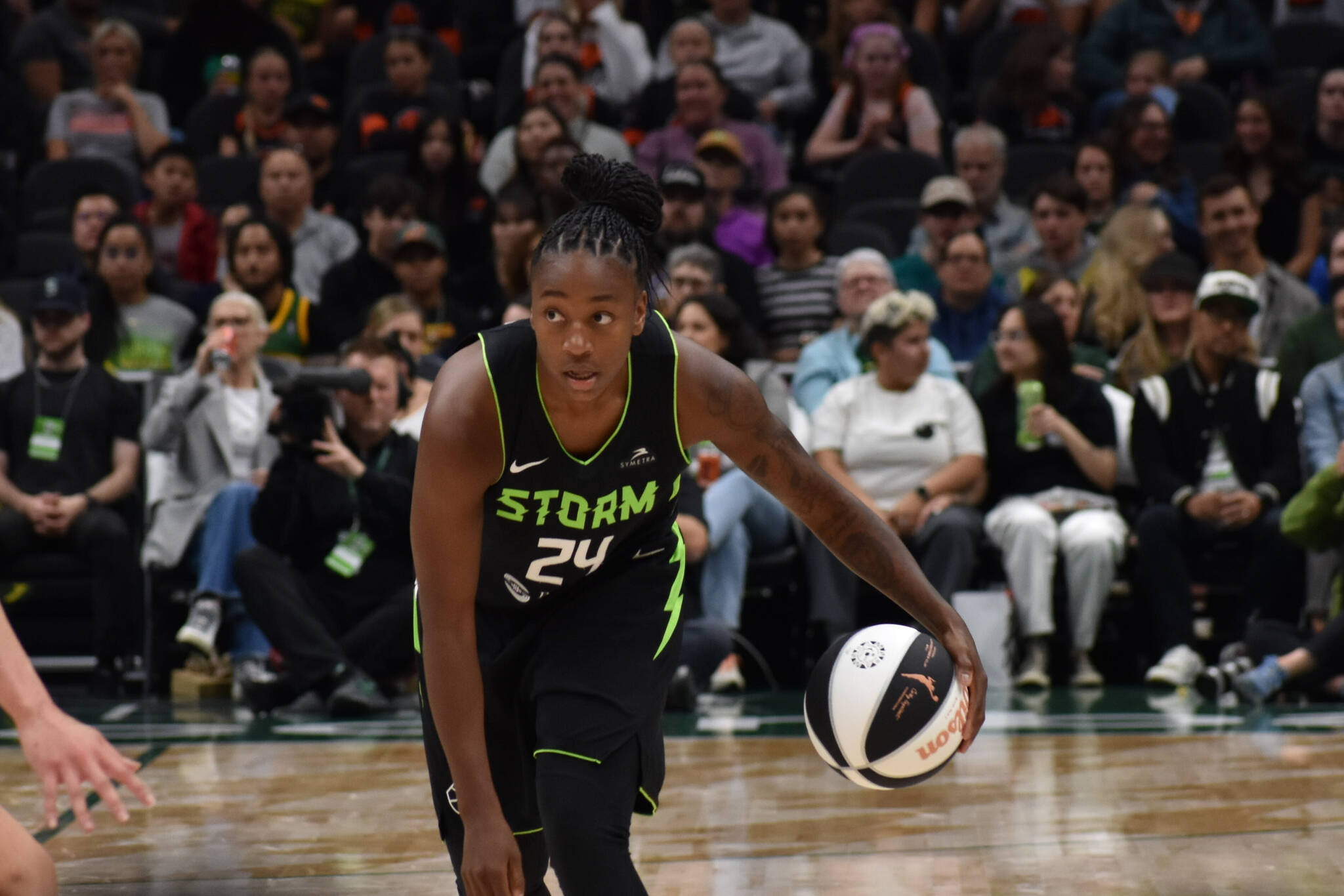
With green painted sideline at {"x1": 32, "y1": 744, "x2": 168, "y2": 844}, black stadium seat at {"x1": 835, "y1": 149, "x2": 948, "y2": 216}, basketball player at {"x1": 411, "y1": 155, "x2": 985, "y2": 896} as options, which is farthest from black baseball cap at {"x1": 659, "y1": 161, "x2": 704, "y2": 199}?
basketball player at {"x1": 411, "y1": 155, "x2": 985, "y2": 896}

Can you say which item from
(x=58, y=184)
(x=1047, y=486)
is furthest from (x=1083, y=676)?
(x=58, y=184)

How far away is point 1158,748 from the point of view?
5621mm

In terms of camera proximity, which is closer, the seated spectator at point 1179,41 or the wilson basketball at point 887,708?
the wilson basketball at point 887,708

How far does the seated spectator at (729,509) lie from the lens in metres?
7.22

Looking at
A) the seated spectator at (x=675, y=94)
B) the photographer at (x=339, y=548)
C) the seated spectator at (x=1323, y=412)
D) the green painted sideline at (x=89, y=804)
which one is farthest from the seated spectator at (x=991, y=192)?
the green painted sideline at (x=89, y=804)

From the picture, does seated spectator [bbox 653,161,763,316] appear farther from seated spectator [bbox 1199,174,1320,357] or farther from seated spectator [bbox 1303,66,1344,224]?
seated spectator [bbox 1303,66,1344,224]

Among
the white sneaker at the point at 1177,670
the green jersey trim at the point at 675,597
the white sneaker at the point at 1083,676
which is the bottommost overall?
the white sneaker at the point at 1083,676

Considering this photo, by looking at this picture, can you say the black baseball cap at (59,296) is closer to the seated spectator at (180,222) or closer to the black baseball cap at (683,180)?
the seated spectator at (180,222)

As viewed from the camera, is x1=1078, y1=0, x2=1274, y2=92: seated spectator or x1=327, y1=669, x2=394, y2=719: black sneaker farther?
x1=1078, y1=0, x2=1274, y2=92: seated spectator

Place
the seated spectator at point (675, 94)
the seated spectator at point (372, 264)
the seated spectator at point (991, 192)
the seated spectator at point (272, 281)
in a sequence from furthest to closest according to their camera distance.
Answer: the seated spectator at point (675, 94) → the seated spectator at point (991, 192) → the seated spectator at point (372, 264) → the seated spectator at point (272, 281)

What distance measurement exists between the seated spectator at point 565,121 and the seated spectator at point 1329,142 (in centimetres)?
369

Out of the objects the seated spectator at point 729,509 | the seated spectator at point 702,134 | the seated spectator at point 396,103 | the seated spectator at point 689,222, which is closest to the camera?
the seated spectator at point 729,509

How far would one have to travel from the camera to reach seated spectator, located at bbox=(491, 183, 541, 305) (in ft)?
Result: 27.2

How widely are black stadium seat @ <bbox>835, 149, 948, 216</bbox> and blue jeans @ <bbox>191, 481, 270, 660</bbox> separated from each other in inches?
156
